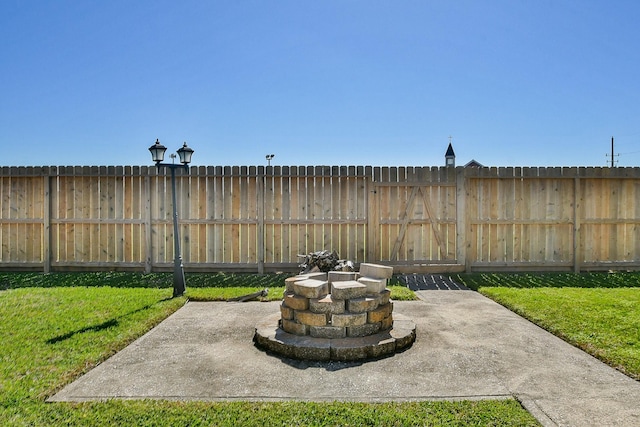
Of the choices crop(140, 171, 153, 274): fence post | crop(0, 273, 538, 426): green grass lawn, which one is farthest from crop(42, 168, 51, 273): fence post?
crop(0, 273, 538, 426): green grass lawn

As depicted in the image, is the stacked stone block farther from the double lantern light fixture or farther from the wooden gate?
the wooden gate

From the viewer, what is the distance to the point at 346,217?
8477mm

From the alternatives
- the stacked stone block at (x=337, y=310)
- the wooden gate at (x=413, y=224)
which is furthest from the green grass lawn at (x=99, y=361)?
the wooden gate at (x=413, y=224)

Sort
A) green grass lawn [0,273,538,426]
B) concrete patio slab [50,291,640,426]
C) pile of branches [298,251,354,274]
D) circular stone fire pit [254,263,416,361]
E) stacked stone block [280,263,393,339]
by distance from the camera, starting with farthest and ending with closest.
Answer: pile of branches [298,251,354,274] → stacked stone block [280,263,393,339] → circular stone fire pit [254,263,416,361] → concrete patio slab [50,291,640,426] → green grass lawn [0,273,538,426]

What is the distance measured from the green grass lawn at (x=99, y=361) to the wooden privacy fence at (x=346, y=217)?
2125 millimetres

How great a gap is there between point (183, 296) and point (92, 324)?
5.43 feet

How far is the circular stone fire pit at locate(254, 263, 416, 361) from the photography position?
3.63m

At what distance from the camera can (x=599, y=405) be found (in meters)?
2.68

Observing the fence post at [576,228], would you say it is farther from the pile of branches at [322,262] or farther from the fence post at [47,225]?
the fence post at [47,225]

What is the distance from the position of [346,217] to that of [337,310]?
466cm

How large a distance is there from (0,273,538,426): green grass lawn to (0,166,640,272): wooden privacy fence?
6.97ft

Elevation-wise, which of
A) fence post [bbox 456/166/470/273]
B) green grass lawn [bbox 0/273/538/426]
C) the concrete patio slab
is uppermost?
fence post [bbox 456/166/470/273]

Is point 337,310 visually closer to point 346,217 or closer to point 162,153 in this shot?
point 162,153

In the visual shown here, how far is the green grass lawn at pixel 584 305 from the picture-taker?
12.3 ft
